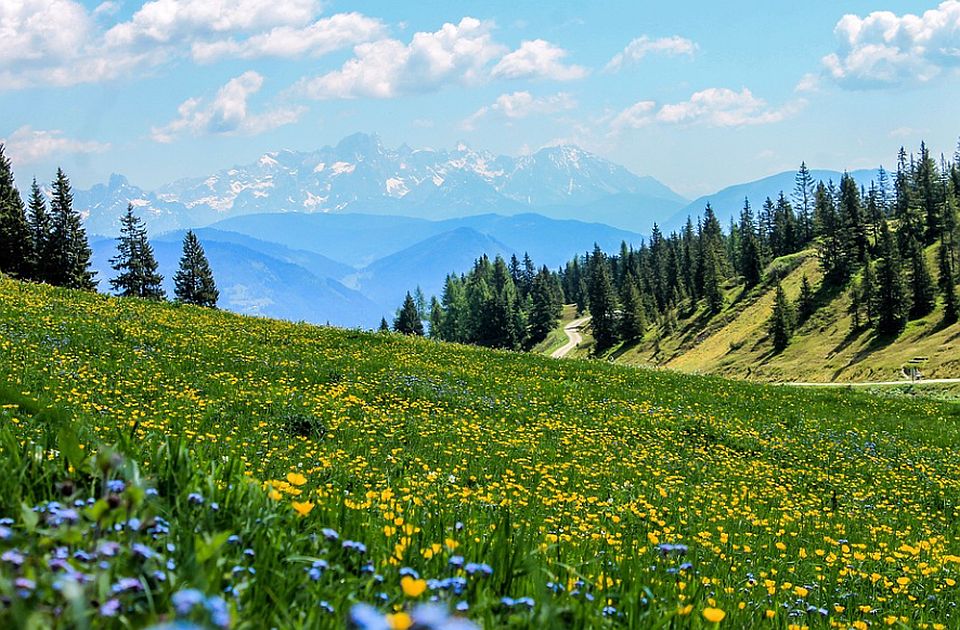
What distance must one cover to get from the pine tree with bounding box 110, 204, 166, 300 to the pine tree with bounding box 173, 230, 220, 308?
17.4 ft

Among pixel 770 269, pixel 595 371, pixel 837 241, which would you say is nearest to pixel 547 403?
pixel 595 371

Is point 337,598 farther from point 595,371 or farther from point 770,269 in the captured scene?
point 770,269

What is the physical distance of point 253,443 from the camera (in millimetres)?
10523

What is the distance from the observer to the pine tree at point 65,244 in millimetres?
74312

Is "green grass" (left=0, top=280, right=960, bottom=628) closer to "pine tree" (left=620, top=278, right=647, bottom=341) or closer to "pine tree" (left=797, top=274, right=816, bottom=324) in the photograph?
"pine tree" (left=797, top=274, right=816, bottom=324)

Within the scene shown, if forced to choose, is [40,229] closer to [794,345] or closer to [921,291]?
[794,345]

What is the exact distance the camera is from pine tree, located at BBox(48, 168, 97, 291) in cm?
7431

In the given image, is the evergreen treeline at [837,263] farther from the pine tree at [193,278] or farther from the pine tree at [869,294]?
the pine tree at [193,278]

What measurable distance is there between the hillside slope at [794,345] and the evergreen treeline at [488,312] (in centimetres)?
1446

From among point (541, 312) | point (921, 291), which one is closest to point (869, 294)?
point (921, 291)

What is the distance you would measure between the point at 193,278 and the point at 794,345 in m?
92.1

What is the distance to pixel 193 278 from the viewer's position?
93438 mm

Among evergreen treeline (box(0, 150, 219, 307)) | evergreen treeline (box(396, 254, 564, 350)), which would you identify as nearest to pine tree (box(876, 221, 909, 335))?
evergreen treeline (box(396, 254, 564, 350))

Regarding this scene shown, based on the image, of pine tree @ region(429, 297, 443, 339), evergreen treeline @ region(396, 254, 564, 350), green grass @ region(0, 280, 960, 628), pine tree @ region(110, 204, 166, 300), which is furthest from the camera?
pine tree @ region(429, 297, 443, 339)
